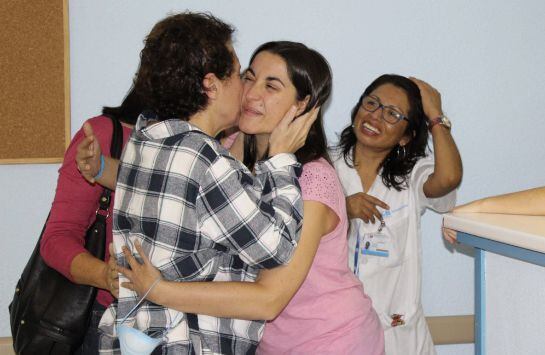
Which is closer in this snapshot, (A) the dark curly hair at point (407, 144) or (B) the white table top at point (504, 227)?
(B) the white table top at point (504, 227)

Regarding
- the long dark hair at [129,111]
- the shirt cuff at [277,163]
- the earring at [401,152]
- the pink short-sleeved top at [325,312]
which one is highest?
the long dark hair at [129,111]

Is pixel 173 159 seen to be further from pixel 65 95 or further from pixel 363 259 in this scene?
pixel 65 95

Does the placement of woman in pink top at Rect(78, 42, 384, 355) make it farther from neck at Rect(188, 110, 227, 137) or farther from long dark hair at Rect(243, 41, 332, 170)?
neck at Rect(188, 110, 227, 137)

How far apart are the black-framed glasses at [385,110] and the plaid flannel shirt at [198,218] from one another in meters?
0.92

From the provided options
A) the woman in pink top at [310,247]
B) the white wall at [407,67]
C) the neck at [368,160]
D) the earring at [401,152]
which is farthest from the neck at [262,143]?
the white wall at [407,67]

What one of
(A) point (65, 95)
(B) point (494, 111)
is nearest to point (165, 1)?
(A) point (65, 95)

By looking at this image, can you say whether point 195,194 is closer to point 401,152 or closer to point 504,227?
point 504,227

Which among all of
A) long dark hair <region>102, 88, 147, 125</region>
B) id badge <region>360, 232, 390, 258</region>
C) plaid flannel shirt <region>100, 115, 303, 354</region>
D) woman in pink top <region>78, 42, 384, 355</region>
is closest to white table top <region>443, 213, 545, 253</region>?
woman in pink top <region>78, 42, 384, 355</region>

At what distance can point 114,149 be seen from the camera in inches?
65.1

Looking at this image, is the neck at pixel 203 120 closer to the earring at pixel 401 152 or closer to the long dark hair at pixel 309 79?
the long dark hair at pixel 309 79

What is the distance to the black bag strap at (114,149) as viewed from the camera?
164cm

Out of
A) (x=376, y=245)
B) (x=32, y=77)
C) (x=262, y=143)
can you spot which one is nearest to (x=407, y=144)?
(x=376, y=245)

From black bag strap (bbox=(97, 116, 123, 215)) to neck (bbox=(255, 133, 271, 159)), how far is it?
1.22ft

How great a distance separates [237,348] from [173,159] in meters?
0.43
